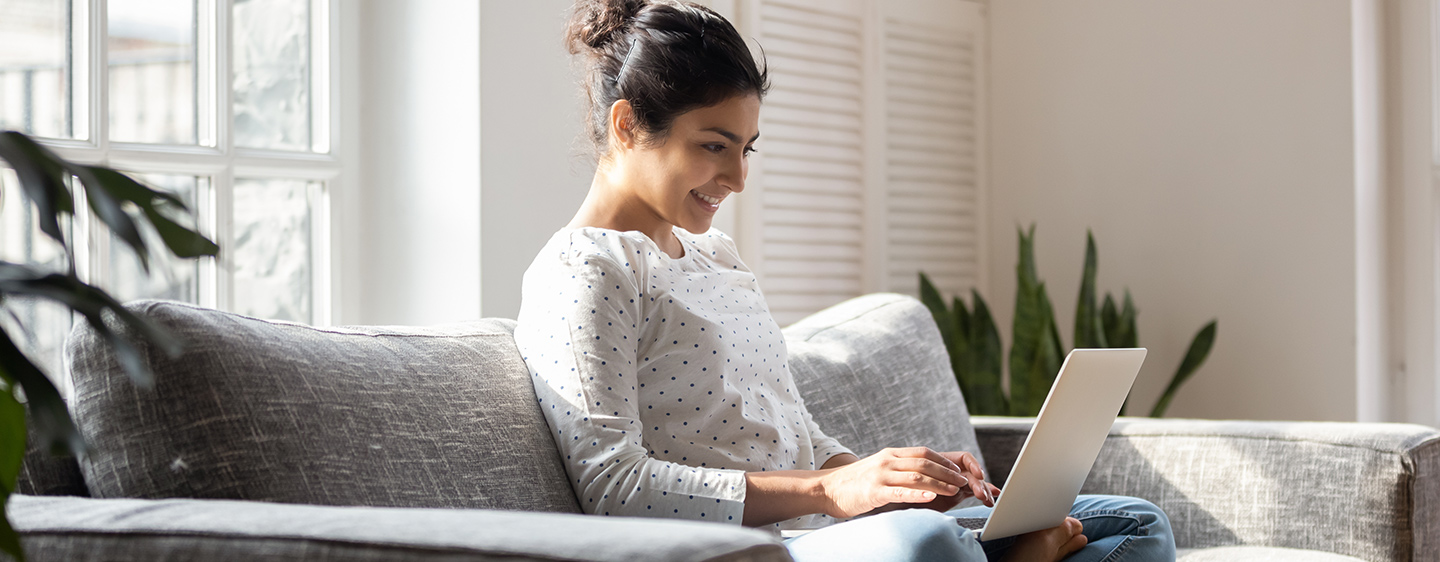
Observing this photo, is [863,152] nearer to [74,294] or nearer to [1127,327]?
[1127,327]

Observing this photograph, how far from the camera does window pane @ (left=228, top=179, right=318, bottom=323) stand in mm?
2104

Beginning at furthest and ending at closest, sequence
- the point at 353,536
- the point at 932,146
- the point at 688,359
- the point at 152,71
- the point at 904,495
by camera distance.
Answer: the point at 932,146, the point at 152,71, the point at 688,359, the point at 904,495, the point at 353,536

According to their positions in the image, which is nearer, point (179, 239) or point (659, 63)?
point (179, 239)

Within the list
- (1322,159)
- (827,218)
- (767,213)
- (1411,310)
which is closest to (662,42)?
(767,213)

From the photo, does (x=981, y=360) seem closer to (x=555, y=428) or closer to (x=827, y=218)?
(x=827, y=218)

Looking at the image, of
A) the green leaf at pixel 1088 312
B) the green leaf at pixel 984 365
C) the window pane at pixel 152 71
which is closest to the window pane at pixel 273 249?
the window pane at pixel 152 71

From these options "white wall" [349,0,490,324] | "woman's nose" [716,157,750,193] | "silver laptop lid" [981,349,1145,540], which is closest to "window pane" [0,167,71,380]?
"white wall" [349,0,490,324]

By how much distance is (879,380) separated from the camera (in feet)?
6.19

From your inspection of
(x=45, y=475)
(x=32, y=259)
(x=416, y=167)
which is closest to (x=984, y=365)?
(x=416, y=167)

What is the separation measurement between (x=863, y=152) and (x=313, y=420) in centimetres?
225

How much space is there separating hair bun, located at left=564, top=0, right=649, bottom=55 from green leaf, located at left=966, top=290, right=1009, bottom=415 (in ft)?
5.28

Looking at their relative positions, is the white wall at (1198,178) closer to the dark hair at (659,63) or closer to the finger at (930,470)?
the dark hair at (659,63)

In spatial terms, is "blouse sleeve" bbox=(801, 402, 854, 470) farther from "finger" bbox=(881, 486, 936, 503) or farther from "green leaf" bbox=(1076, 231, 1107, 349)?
"green leaf" bbox=(1076, 231, 1107, 349)

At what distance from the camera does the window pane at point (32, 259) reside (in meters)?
1.81
